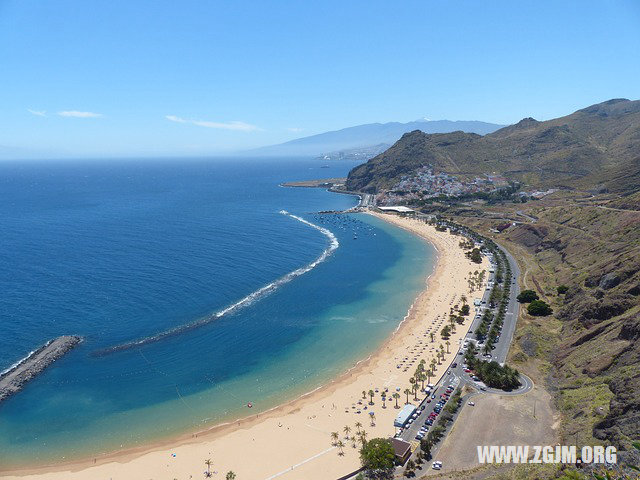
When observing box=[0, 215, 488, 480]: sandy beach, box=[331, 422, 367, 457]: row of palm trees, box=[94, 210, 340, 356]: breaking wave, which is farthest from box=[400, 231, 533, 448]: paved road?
box=[94, 210, 340, 356]: breaking wave

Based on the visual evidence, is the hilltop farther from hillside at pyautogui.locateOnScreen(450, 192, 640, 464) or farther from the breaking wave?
the breaking wave

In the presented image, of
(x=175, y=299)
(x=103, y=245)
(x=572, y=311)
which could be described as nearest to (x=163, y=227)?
(x=103, y=245)

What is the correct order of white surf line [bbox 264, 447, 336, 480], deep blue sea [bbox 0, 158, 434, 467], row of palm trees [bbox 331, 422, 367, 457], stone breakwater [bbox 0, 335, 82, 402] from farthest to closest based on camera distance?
stone breakwater [bbox 0, 335, 82, 402]
deep blue sea [bbox 0, 158, 434, 467]
row of palm trees [bbox 331, 422, 367, 457]
white surf line [bbox 264, 447, 336, 480]

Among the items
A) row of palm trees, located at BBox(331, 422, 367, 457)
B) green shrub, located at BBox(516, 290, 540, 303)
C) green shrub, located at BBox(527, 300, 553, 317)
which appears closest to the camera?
row of palm trees, located at BBox(331, 422, 367, 457)

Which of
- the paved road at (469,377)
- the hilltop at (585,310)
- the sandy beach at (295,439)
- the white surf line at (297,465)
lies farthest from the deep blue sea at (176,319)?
the hilltop at (585,310)

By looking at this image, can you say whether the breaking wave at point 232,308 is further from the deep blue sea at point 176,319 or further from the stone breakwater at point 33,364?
the stone breakwater at point 33,364

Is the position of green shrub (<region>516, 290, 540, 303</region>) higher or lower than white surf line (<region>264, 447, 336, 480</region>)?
higher
